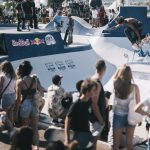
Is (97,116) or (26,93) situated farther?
(26,93)

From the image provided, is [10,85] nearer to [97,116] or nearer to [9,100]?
[9,100]

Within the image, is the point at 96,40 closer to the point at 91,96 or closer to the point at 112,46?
the point at 112,46

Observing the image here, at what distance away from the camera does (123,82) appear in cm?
580

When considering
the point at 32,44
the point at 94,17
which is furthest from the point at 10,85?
the point at 94,17

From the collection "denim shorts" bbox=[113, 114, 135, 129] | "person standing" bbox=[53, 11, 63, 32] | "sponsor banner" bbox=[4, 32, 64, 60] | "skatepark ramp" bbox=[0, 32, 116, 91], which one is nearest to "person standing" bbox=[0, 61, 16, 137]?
"denim shorts" bbox=[113, 114, 135, 129]

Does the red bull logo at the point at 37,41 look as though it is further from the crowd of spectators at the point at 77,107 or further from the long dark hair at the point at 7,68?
the long dark hair at the point at 7,68

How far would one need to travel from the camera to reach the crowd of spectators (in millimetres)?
5211

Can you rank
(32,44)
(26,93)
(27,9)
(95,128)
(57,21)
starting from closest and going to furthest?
(95,128) < (26,93) < (32,44) < (27,9) < (57,21)

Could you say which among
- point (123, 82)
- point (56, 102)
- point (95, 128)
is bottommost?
point (56, 102)

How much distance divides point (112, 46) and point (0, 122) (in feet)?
33.4

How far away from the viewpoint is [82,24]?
73.8 ft

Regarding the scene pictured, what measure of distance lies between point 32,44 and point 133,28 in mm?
3767

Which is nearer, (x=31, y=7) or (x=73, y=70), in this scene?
(x=73, y=70)

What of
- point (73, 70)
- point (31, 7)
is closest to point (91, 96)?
point (73, 70)
